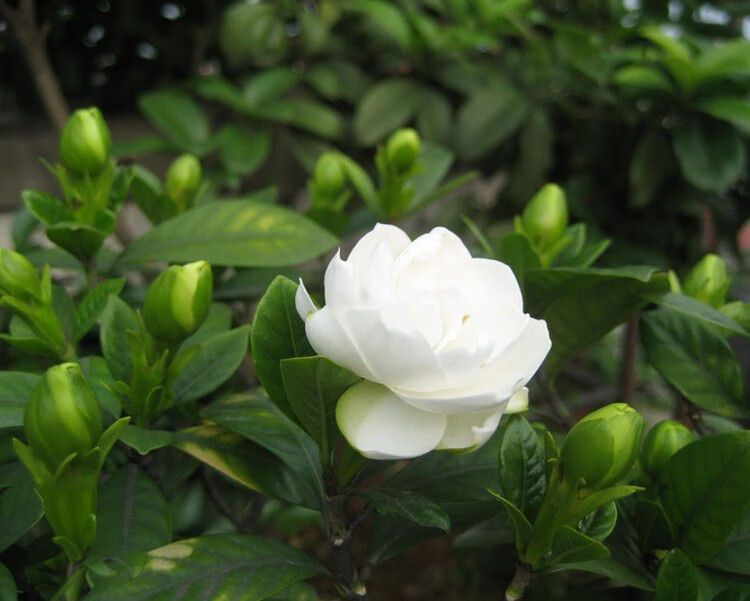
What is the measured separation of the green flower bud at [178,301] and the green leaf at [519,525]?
9.8 inches

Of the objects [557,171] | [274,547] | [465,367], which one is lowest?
Answer: [557,171]

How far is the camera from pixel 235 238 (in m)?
0.77

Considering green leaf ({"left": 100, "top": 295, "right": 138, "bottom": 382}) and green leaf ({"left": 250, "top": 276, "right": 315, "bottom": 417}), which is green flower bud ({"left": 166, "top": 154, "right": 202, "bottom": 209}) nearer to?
green leaf ({"left": 100, "top": 295, "right": 138, "bottom": 382})

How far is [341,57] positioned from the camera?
1660 millimetres

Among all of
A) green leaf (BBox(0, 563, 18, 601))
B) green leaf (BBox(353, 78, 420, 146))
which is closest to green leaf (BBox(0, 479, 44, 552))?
green leaf (BBox(0, 563, 18, 601))

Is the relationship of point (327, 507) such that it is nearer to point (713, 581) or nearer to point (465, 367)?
point (465, 367)

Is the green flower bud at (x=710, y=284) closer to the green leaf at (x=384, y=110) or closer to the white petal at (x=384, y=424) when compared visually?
the white petal at (x=384, y=424)

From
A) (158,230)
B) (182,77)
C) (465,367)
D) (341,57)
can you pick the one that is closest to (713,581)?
(465,367)

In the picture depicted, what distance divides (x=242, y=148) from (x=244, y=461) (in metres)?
0.89

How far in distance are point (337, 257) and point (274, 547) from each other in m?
0.25

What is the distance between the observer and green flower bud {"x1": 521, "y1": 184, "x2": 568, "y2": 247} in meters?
0.74

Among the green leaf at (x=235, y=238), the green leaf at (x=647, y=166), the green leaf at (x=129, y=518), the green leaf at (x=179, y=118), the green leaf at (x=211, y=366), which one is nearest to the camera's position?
the green leaf at (x=129, y=518)

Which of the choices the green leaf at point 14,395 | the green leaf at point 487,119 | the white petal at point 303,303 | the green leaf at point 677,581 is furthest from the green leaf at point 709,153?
the green leaf at point 14,395

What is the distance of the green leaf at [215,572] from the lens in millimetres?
493
